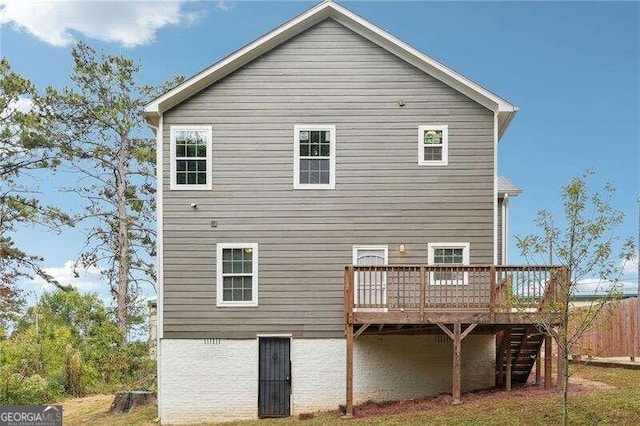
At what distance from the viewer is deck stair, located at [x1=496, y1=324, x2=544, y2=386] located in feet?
46.9

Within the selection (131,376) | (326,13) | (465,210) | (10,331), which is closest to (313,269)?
(465,210)

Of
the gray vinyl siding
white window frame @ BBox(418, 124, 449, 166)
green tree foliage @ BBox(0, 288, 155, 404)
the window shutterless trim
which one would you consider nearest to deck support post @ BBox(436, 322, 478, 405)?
the gray vinyl siding

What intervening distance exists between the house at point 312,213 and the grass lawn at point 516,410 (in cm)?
113

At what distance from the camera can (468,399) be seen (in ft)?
44.8

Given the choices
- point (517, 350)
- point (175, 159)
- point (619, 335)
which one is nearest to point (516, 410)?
point (517, 350)

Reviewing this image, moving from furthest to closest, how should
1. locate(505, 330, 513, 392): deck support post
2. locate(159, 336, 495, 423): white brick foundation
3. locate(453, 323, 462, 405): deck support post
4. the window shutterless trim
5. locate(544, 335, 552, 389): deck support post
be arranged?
the window shutterless trim → locate(159, 336, 495, 423): white brick foundation → locate(505, 330, 513, 392): deck support post → locate(544, 335, 552, 389): deck support post → locate(453, 323, 462, 405): deck support post

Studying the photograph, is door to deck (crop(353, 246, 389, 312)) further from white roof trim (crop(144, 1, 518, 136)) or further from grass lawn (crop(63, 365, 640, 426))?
white roof trim (crop(144, 1, 518, 136))

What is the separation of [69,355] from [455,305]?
14684 millimetres

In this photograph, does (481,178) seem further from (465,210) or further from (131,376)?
(131,376)

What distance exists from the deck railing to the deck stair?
3.36 ft

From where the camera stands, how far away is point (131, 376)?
934 inches

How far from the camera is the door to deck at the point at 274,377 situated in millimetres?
14820

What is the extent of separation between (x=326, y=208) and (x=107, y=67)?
13.1 metres

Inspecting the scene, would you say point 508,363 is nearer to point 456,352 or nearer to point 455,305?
point 456,352
